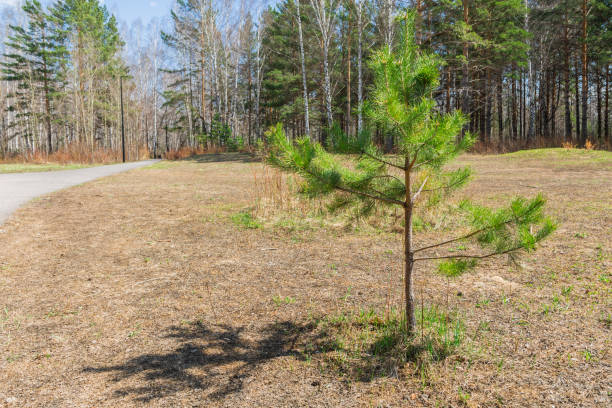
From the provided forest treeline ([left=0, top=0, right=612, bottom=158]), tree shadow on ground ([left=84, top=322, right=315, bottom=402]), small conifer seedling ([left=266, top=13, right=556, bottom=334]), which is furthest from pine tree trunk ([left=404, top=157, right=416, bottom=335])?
forest treeline ([left=0, top=0, right=612, bottom=158])

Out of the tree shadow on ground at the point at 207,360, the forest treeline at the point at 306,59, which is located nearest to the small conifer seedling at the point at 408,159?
the tree shadow on ground at the point at 207,360

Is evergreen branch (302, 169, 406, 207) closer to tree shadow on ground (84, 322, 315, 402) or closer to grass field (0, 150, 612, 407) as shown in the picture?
grass field (0, 150, 612, 407)

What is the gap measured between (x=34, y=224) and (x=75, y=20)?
97.3 feet

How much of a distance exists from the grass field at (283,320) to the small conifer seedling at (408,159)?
27 cm

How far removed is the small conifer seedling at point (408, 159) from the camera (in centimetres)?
179

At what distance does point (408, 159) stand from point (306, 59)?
21376mm

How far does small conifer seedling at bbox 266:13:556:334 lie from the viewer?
179 centimetres

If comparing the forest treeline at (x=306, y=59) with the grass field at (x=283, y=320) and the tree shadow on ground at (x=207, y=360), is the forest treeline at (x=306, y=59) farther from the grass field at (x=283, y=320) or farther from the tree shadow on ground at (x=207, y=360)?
the tree shadow on ground at (x=207, y=360)

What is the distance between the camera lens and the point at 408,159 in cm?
203

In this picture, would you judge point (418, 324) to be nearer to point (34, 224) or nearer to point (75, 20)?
point (34, 224)

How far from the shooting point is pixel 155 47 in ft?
115

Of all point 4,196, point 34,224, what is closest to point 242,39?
point 4,196

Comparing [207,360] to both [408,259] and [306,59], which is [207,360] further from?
[306,59]

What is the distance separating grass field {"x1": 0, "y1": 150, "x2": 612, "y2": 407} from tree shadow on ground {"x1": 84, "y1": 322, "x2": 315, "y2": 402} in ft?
0.04
